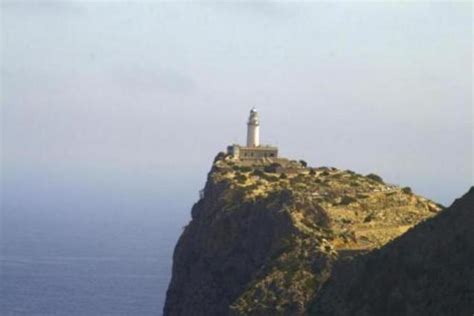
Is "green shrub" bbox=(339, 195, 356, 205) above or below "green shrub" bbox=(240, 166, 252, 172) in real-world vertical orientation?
below

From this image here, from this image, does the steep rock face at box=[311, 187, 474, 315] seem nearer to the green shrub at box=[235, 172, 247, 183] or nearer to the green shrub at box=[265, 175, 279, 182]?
the green shrub at box=[235, 172, 247, 183]

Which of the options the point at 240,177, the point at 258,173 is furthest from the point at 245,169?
the point at 240,177

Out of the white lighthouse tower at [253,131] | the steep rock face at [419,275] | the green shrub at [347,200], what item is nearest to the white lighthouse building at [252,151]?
the white lighthouse tower at [253,131]

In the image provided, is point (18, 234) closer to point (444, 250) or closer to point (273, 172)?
point (273, 172)

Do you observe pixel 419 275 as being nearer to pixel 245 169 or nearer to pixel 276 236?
pixel 276 236

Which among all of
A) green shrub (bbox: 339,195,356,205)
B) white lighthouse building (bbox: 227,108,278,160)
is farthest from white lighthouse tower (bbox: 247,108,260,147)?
green shrub (bbox: 339,195,356,205)

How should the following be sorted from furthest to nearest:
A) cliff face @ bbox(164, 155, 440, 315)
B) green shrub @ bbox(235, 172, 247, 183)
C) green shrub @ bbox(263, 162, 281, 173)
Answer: green shrub @ bbox(263, 162, 281, 173), green shrub @ bbox(235, 172, 247, 183), cliff face @ bbox(164, 155, 440, 315)

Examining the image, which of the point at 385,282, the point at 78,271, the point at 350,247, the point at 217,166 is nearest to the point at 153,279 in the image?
the point at 78,271
